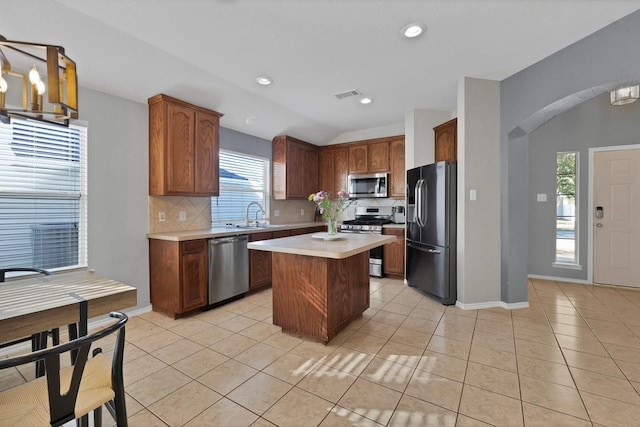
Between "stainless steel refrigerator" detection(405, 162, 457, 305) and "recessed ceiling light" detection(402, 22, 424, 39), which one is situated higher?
"recessed ceiling light" detection(402, 22, 424, 39)

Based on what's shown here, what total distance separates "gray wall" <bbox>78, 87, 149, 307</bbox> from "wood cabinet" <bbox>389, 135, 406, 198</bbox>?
3.66m

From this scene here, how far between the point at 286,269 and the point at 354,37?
2136mm

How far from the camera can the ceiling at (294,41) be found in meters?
2.06

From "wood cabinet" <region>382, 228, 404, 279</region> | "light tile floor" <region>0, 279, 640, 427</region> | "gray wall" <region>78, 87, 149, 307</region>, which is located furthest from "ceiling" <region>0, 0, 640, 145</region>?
"light tile floor" <region>0, 279, 640, 427</region>

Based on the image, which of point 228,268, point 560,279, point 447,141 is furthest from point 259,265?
point 560,279

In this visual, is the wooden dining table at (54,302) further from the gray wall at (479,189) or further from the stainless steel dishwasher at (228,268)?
the gray wall at (479,189)

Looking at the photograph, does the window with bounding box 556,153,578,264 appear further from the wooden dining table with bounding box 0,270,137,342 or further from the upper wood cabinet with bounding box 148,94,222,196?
the wooden dining table with bounding box 0,270,137,342

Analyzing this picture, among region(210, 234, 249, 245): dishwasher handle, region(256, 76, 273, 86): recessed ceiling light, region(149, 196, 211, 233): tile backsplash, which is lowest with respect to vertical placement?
region(210, 234, 249, 245): dishwasher handle

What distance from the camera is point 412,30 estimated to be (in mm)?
2332

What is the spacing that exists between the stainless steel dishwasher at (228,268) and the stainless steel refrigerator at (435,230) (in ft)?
7.58

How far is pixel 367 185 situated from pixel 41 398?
4.64 metres

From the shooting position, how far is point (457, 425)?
155cm

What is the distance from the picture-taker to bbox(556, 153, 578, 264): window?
4398 millimetres

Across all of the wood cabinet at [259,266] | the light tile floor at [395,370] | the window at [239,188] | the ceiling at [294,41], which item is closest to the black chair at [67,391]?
the light tile floor at [395,370]
